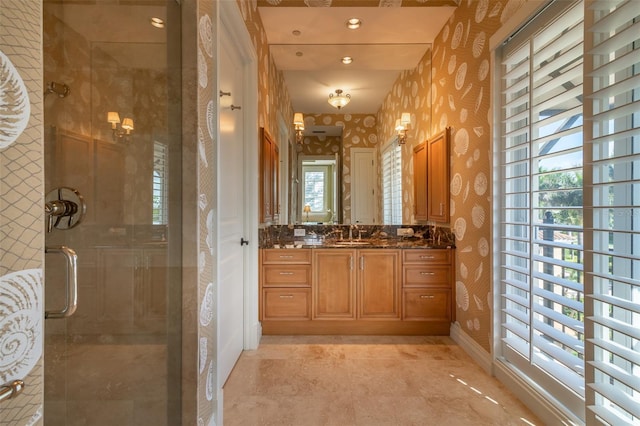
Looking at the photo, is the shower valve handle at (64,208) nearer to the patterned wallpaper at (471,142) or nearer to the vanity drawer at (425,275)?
the patterned wallpaper at (471,142)

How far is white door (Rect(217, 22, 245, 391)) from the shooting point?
1.99 metres

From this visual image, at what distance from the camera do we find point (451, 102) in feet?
8.96

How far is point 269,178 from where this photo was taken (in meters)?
2.92

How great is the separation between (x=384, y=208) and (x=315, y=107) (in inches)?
52.4

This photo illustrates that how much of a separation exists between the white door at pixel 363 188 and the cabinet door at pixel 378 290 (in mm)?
624

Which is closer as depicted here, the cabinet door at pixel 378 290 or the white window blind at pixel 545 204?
the white window blind at pixel 545 204

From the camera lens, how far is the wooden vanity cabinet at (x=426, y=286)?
2.84 meters

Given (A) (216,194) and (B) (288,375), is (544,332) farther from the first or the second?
(A) (216,194)

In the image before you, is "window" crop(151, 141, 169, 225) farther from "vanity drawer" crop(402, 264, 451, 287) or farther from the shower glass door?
"vanity drawer" crop(402, 264, 451, 287)

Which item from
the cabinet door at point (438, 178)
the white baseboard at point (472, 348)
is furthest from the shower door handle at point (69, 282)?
the cabinet door at point (438, 178)

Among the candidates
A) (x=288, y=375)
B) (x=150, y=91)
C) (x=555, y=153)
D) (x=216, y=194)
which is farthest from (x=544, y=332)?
(x=150, y=91)

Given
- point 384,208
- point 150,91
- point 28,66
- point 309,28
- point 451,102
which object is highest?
point 309,28

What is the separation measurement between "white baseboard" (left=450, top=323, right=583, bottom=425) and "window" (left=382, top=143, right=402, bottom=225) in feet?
4.29

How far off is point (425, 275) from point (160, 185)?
92.8 inches
